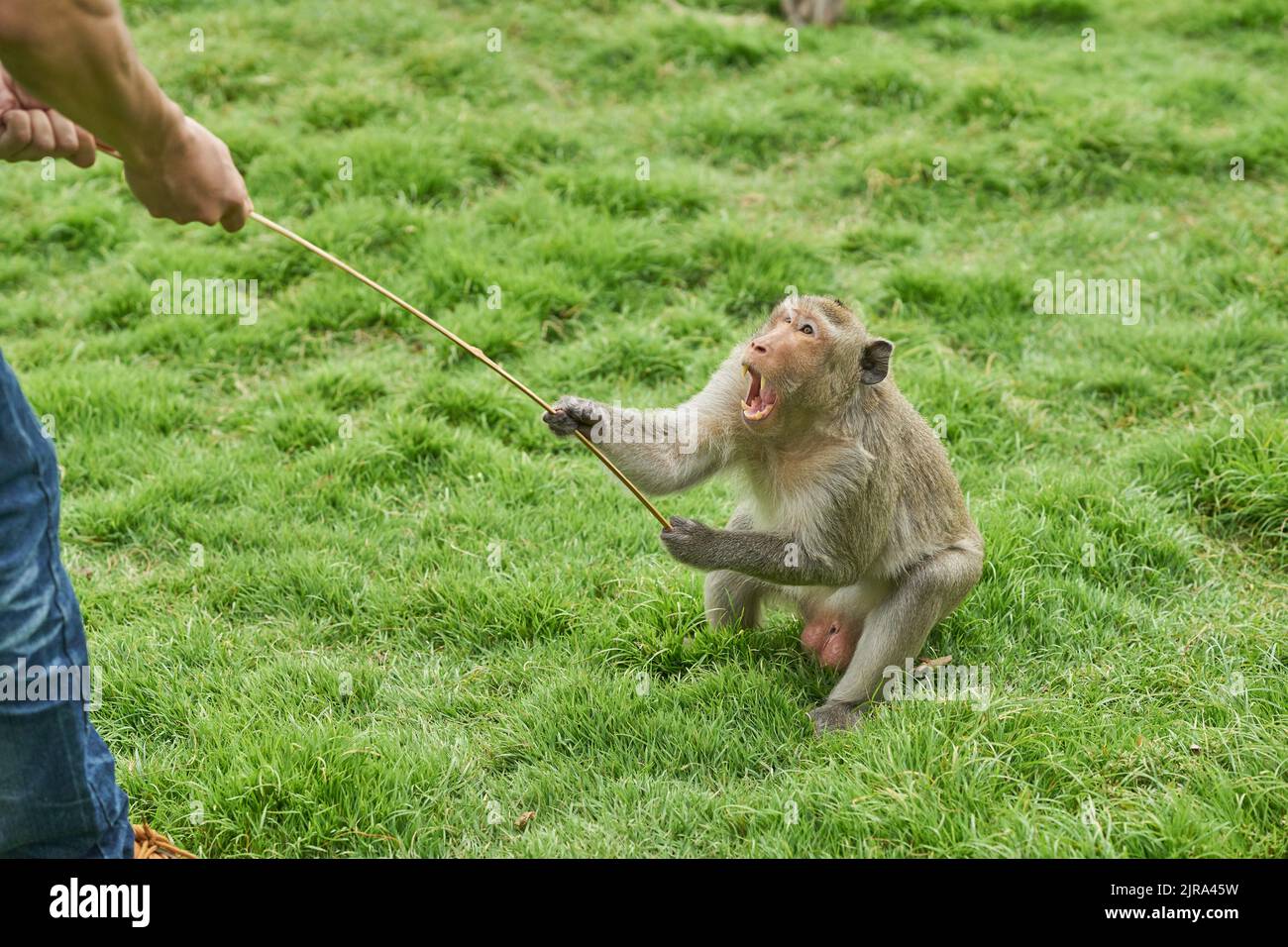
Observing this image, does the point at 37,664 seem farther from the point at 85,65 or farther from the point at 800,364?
the point at 800,364

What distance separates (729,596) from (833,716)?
2.37ft

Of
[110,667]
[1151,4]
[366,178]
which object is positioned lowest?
[110,667]

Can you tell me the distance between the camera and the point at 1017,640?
506 centimetres

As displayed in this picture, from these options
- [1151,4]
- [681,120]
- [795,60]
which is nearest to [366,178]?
[681,120]

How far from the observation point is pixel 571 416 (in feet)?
15.1

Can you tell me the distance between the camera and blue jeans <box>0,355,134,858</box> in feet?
9.86

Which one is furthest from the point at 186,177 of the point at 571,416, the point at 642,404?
the point at 642,404

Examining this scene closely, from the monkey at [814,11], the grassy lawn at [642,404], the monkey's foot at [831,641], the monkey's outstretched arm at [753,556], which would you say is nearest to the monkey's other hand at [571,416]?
the monkey's outstretched arm at [753,556]

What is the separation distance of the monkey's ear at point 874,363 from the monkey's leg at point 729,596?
0.96 m

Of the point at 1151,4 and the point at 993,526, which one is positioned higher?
the point at 1151,4

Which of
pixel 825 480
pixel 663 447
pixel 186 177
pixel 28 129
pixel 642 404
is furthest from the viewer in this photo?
pixel 642 404

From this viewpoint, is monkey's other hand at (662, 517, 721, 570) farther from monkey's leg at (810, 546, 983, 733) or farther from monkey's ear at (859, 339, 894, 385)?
monkey's ear at (859, 339, 894, 385)

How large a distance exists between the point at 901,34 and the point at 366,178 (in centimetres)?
538

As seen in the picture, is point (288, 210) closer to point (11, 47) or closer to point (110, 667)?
point (110, 667)
